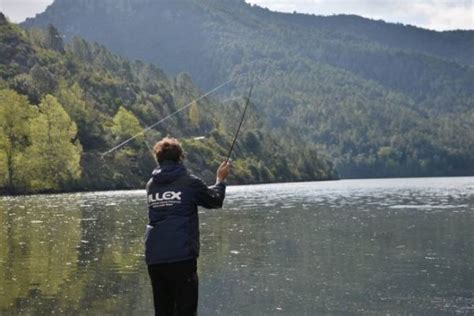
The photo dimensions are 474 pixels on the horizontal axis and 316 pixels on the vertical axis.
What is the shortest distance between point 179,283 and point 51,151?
111m

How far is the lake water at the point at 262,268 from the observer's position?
67.0 ft

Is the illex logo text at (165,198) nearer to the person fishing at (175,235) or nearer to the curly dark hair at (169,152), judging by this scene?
the person fishing at (175,235)

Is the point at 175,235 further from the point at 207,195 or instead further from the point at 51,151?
A: the point at 51,151

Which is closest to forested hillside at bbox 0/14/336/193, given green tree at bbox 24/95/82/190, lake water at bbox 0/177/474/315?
green tree at bbox 24/95/82/190

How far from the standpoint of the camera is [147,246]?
11648 millimetres

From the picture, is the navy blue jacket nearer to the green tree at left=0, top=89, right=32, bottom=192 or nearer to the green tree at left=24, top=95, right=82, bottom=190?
the green tree at left=0, top=89, right=32, bottom=192

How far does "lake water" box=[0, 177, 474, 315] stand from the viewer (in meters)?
20.4

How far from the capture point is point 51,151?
11881 centimetres

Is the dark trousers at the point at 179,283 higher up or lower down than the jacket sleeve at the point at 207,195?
lower down

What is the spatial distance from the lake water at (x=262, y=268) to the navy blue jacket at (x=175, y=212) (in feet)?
26.6

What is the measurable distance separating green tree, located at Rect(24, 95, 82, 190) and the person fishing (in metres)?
105

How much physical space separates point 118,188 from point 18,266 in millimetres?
117132

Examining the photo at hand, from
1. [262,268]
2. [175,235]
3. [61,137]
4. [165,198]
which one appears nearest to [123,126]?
[61,137]

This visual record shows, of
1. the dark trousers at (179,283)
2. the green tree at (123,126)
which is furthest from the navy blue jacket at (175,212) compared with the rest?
the green tree at (123,126)
